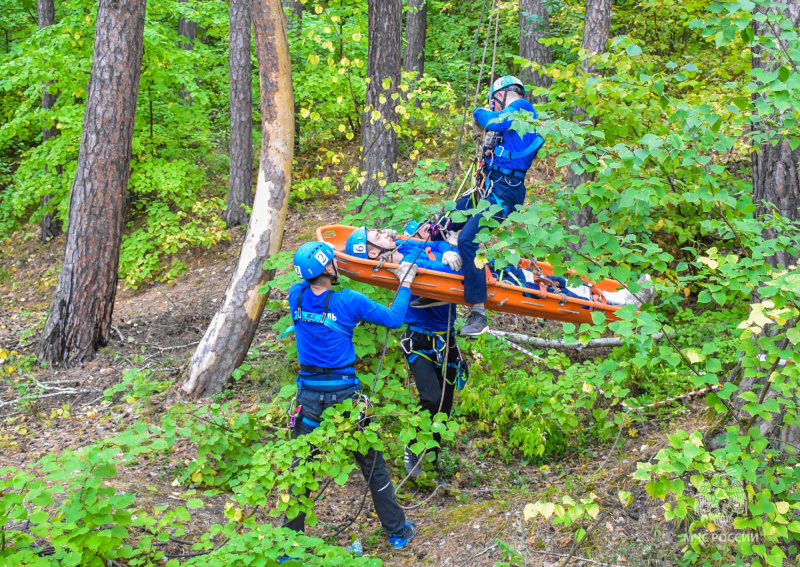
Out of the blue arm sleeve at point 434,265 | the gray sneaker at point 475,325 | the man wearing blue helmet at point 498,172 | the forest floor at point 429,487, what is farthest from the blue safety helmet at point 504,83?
the forest floor at point 429,487

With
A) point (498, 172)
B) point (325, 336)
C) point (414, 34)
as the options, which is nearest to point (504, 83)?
point (498, 172)

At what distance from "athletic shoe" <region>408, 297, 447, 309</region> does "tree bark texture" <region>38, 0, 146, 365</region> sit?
4441 millimetres

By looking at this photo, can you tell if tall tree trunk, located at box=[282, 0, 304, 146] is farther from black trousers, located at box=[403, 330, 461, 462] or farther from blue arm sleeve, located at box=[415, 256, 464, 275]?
black trousers, located at box=[403, 330, 461, 462]

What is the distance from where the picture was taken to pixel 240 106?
10.6 meters

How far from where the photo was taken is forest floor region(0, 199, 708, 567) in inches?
141

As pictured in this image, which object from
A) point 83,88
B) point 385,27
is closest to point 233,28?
point 83,88

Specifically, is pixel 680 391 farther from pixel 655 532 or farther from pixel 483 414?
pixel 655 532

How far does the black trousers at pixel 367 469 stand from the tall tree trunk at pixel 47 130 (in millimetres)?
10112

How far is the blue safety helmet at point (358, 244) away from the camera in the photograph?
4.73 metres

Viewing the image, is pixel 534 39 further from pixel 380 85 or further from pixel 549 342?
pixel 549 342

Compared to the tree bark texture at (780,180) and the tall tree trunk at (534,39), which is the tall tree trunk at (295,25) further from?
the tree bark texture at (780,180)

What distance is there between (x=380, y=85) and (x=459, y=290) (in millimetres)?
3540

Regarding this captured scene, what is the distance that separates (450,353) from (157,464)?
9.07ft

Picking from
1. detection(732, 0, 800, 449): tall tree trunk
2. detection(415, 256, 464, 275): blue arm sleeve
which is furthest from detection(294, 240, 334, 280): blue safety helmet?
detection(732, 0, 800, 449): tall tree trunk
